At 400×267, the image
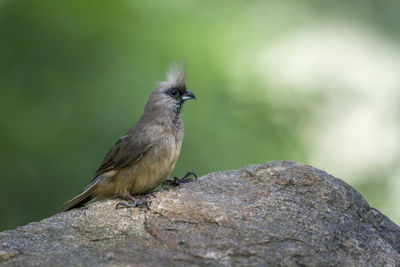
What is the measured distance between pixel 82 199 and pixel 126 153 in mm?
696

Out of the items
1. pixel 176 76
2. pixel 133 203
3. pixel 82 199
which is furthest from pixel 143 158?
pixel 176 76

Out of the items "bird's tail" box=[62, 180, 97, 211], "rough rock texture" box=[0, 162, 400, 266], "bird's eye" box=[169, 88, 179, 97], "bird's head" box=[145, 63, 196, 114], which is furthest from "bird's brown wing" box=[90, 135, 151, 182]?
"bird's eye" box=[169, 88, 179, 97]

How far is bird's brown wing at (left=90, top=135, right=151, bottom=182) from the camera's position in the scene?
5422 millimetres

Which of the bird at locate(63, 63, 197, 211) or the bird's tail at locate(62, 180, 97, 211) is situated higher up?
the bird at locate(63, 63, 197, 211)

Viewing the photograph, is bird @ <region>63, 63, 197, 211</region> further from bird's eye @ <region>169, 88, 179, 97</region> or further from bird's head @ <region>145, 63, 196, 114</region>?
bird's eye @ <region>169, 88, 179, 97</region>

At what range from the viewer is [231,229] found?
4.18 meters

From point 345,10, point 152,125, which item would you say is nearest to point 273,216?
point 152,125

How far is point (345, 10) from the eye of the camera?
332 inches

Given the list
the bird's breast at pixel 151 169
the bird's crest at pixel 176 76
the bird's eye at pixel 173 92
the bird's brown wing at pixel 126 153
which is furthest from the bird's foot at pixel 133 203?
the bird's crest at pixel 176 76

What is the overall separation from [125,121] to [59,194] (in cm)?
139

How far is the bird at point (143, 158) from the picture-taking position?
538 cm

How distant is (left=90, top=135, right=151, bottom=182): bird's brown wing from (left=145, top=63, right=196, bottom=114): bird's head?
476 mm

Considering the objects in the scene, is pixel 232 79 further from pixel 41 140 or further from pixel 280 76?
pixel 41 140

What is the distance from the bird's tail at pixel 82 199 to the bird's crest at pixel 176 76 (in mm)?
1397
